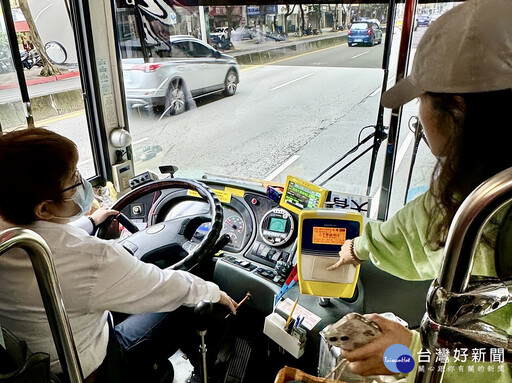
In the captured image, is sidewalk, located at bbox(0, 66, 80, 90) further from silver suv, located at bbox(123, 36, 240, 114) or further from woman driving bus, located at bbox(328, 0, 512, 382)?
woman driving bus, located at bbox(328, 0, 512, 382)

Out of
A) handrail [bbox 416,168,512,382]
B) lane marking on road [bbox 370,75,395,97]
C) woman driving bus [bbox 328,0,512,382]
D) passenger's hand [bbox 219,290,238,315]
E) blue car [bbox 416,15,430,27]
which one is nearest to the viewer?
handrail [bbox 416,168,512,382]

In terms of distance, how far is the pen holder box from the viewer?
1.36 m

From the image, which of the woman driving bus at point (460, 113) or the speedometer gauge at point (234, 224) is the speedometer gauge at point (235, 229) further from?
the woman driving bus at point (460, 113)

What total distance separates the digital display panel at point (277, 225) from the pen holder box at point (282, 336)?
546 millimetres

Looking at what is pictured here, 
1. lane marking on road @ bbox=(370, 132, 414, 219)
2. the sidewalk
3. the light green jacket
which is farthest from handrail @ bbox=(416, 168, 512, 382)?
the sidewalk

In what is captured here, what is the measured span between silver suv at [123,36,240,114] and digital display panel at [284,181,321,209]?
92 cm

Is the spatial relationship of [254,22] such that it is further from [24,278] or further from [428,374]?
[428,374]

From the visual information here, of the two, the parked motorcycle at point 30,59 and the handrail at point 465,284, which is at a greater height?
the parked motorcycle at point 30,59

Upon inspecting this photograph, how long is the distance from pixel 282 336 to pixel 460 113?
0.93 metres

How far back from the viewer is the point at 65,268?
1.07 m

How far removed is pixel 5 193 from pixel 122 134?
1821 mm

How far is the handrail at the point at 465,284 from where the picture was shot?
1.39ft

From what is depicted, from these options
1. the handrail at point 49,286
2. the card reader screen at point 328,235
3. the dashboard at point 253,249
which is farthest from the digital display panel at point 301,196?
the handrail at point 49,286

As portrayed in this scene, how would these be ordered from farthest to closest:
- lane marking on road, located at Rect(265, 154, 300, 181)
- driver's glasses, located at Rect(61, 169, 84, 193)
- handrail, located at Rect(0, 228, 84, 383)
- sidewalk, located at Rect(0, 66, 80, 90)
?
lane marking on road, located at Rect(265, 154, 300, 181) < sidewalk, located at Rect(0, 66, 80, 90) < driver's glasses, located at Rect(61, 169, 84, 193) < handrail, located at Rect(0, 228, 84, 383)
